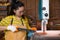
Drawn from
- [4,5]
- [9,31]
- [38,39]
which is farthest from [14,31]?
[4,5]

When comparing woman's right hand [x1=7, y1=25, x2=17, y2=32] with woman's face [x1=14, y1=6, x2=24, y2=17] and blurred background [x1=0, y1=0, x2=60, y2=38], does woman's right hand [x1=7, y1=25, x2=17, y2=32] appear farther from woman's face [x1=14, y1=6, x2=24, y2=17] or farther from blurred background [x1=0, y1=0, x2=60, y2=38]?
blurred background [x1=0, y1=0, x2=60, y2=38]

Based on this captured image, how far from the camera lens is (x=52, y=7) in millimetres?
4883

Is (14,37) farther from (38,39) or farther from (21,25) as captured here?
(38,39)

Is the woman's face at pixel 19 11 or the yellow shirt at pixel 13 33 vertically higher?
the woman's face at pixel 19 11

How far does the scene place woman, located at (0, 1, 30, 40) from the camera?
238 centimetres

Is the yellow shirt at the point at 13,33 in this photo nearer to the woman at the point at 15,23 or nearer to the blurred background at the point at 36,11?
the woman at the point at 15,23

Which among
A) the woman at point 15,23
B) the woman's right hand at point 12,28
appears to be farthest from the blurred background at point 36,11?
the woman's right hand at point 12,28

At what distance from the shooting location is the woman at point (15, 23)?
2.38 meters

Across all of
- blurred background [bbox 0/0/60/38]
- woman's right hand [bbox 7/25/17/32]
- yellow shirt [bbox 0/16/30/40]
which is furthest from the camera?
blurred background [bbox 0/0/60/38]

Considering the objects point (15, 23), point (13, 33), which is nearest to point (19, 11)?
point (15, 23)

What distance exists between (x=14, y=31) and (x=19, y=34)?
0.32 ft

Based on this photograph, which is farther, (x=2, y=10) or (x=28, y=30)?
(x=2, y=10)

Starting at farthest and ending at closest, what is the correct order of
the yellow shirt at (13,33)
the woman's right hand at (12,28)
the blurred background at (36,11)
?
the blurred background at (36,11) → the yellow shirt at (13,33) → the woman's right hand at (12,28)

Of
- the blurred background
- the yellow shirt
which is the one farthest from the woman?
the blurred background
